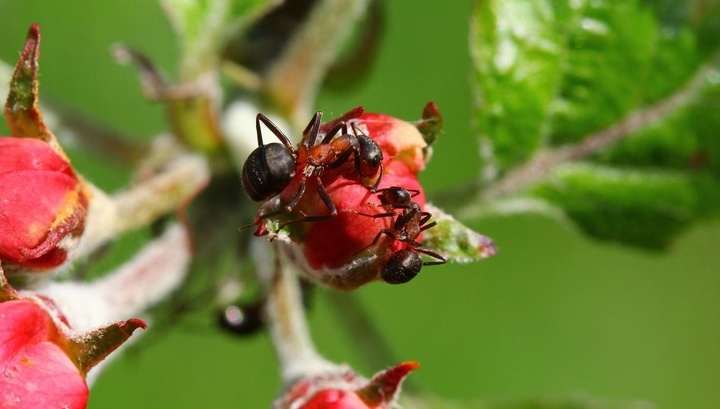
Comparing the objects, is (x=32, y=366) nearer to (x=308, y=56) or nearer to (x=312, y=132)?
(x=312, y=132)

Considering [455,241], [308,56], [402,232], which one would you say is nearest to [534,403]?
[308,56]

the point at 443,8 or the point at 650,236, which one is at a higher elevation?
the point at 443,8

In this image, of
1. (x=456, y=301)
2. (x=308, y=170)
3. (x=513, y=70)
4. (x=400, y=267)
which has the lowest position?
(x=400, y=267)

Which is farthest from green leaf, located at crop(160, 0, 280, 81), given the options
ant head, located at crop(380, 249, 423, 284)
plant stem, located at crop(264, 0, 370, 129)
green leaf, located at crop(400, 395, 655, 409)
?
green leaf, located at crop(400, 395, 655, 409)

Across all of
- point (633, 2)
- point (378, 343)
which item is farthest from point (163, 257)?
point (633, 2)

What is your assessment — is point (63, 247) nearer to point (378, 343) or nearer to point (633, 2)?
point (378, 343)

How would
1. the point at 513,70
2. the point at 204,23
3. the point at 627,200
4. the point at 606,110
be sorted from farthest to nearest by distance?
the point at 627,200 → the point at 606,110 → the point at 513,70 → the point at 204,23

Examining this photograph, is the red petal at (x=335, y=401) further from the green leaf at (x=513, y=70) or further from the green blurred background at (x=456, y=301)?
Answer: the green blurred background at (x=456, y=301)
